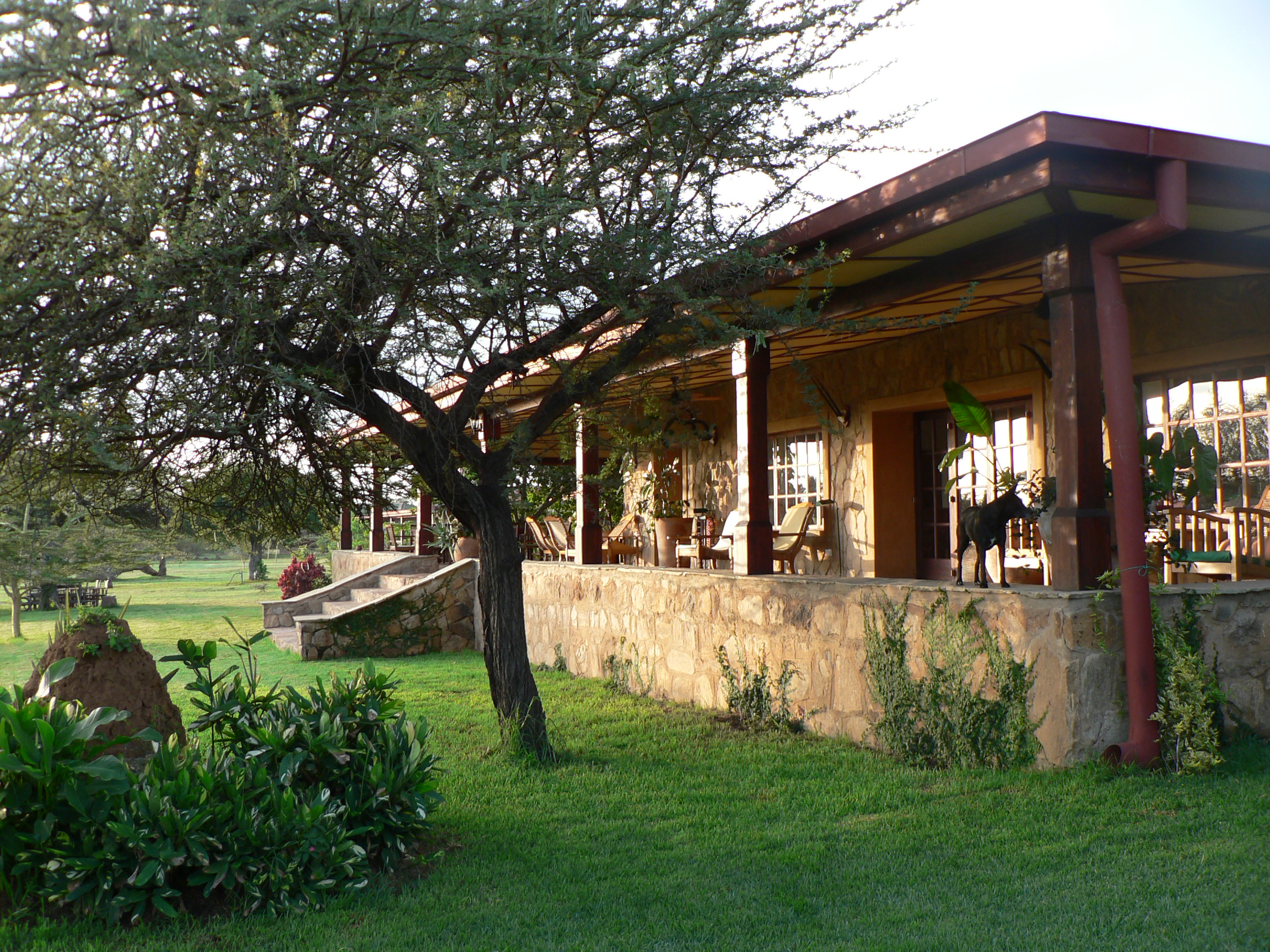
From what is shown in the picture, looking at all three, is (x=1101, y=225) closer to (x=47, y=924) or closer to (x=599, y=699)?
(x=599, y=699)

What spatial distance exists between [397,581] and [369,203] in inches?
389

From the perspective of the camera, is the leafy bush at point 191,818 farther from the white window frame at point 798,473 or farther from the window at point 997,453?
the white window frame at point 798,473

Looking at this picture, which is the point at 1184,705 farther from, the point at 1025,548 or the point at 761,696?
the point at 1025,548

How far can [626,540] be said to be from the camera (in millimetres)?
12500

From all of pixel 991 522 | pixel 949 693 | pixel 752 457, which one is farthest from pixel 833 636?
pixel 752 457

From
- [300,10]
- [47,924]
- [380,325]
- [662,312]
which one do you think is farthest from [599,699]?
[300,10]

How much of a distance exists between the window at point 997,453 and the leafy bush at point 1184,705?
10.2 ft

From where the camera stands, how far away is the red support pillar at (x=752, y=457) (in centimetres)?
718

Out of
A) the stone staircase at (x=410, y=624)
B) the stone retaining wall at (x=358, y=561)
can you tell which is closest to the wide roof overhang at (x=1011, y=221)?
the stone staircase at (x=410, y=624)

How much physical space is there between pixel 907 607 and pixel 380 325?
3.48 m

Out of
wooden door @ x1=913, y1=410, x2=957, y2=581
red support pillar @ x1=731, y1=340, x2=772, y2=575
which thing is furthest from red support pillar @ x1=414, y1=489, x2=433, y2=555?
red support pillar @ x1=731, y1=340, x2=772, y2=575

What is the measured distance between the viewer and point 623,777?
5.46 metres

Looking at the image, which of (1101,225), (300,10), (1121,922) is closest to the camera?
(1121,922)

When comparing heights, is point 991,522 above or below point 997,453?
below
